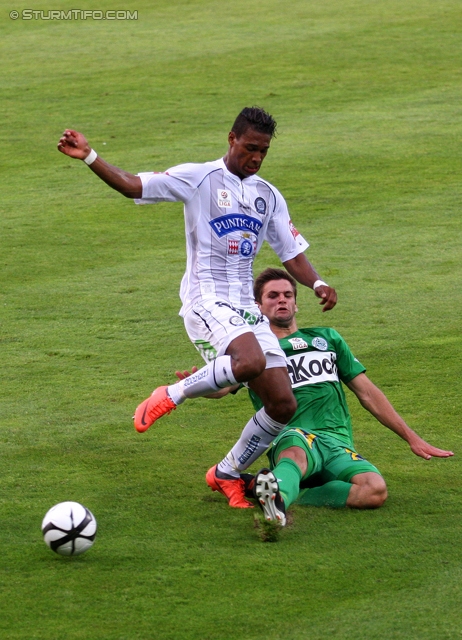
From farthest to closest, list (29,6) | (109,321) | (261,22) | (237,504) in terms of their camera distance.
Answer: (29,6), (261,22), (109,321), (237,504)

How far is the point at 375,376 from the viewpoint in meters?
8.00

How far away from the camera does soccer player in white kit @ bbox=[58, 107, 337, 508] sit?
5.64 meters

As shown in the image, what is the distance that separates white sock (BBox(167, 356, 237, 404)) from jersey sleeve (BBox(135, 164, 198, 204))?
3.18ft

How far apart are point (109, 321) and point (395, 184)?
5367mm

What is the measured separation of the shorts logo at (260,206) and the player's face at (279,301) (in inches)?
18.7

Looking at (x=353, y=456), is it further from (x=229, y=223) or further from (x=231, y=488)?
(x=229, y=223)

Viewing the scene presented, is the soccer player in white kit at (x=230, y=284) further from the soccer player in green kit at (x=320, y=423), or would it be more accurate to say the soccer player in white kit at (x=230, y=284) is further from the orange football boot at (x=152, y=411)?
the soccer player in green kit at (x=320, y=423)

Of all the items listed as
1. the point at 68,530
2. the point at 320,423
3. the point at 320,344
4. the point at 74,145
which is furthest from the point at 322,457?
the point at 74,145

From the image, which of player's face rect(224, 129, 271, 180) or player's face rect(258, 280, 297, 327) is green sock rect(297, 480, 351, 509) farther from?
player's face rect(224, 129, 271, 180)

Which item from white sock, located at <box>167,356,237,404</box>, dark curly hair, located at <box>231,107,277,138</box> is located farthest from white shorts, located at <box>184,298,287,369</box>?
dark curly hair, located at <box>231,107,277,138</box>

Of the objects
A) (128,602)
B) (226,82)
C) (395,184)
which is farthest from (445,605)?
(226,82)

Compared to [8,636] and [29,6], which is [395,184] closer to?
[8,636]

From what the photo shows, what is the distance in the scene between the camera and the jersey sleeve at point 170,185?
5766 millimetres

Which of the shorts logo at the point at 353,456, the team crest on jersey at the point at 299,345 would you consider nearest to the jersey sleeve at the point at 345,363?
the team crest on jersey at the point at 299,345
